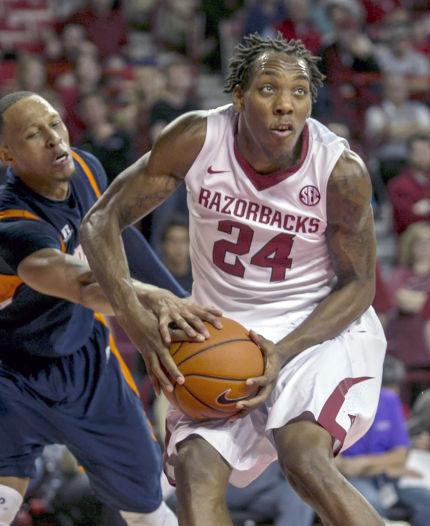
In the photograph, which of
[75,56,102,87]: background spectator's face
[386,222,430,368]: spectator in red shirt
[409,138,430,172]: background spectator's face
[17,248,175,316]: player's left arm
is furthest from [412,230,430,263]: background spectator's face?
[17,248,175,316]: player's left arm

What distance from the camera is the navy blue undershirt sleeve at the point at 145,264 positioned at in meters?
4.67

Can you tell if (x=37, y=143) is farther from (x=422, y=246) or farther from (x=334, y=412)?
(x=422, y=246)

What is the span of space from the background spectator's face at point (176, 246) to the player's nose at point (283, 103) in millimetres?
3411

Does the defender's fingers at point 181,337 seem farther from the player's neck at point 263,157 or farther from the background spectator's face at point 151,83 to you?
the background spectator's face at point 151,83

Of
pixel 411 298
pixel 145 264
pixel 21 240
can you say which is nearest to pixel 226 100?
pixel 411 298

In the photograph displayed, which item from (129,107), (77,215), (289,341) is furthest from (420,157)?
(289,341)

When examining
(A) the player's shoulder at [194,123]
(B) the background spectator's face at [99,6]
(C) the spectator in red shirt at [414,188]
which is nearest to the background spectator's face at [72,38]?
(B) the background spectator's face at [99,6]

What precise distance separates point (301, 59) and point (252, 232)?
598 mm

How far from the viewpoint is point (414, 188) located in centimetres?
872

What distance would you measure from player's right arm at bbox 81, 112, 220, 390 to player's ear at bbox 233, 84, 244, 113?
0.41ft

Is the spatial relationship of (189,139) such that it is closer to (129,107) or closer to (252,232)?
(252,232)

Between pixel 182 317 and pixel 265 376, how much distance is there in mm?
324

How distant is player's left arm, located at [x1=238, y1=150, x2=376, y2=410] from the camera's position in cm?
372

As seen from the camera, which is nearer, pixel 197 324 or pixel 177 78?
pixel 197 324
